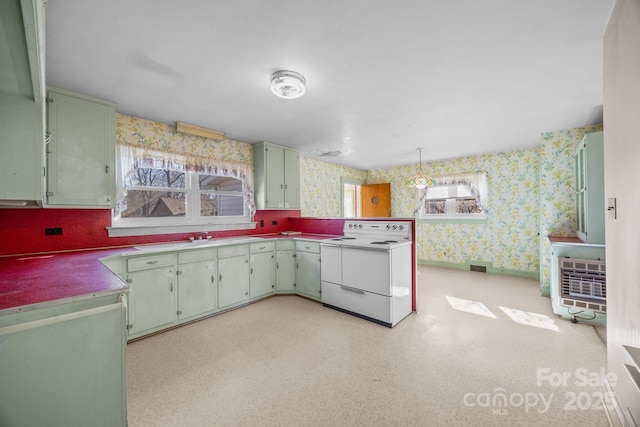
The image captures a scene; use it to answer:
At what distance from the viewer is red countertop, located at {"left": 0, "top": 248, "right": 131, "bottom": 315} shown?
119 cm

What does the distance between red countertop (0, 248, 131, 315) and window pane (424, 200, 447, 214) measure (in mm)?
5884

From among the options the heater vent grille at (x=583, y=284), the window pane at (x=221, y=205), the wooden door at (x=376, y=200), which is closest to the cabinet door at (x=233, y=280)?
the window pane at (x=221, y=205)

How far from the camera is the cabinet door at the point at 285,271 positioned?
3844 mm

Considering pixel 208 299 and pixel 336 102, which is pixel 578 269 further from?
pixel 208 299

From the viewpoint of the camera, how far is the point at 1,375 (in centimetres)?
106

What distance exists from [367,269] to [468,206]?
3.77 meters

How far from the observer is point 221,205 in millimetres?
3973

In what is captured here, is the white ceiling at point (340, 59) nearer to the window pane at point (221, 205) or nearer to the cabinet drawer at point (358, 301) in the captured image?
the window pane at point (221, 205)

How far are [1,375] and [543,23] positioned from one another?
3.38 m

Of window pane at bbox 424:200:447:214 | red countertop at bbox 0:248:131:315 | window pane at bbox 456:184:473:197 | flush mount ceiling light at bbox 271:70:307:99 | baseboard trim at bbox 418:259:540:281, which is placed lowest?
baseboard trim at bbox 418:259:540:281

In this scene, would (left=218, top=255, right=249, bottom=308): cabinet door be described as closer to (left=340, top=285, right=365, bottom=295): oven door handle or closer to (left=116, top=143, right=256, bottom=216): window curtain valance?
(left=116, top=143, right=256, bottom=216): window curtain valance

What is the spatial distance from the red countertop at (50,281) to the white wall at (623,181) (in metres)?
2.54

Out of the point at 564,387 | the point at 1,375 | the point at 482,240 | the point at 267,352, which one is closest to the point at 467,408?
the point at 564,387

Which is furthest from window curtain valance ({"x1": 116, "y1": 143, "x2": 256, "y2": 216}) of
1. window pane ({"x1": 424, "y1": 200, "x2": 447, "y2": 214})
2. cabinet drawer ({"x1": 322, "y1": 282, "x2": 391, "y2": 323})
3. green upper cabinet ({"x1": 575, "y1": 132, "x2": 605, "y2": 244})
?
green upper cabinet ({"x1": 575, "y1": 132, "x2": 605, "y2": 244})
